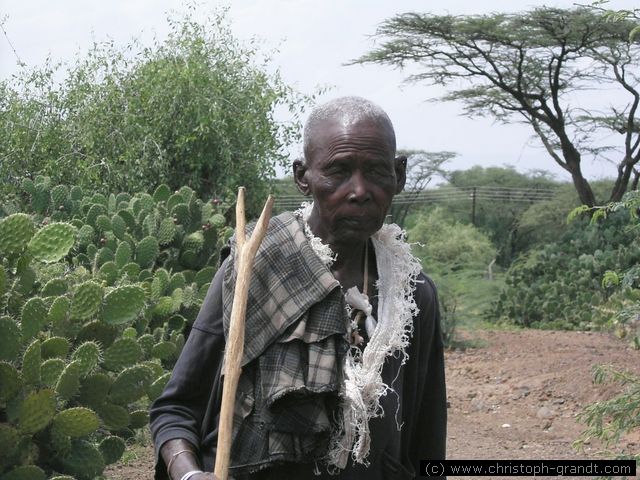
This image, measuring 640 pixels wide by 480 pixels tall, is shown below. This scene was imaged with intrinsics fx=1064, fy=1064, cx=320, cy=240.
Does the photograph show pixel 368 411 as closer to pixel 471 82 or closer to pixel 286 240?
pixel 286 240

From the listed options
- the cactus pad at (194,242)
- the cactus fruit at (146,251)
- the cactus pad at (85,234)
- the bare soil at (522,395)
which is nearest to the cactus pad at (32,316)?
the bare soil at (522,395)

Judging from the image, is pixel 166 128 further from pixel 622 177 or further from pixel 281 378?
pixel 622 177

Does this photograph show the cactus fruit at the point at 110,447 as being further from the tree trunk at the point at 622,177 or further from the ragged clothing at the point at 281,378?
the tree trunk at the point at 622,177

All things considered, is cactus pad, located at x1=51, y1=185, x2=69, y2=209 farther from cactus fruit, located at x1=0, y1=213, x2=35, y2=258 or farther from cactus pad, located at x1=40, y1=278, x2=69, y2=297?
cactus fruit, located at x1=0, y1=213, x2=35, y2=258

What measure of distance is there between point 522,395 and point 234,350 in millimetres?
6795

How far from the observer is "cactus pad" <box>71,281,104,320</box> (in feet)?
14.5

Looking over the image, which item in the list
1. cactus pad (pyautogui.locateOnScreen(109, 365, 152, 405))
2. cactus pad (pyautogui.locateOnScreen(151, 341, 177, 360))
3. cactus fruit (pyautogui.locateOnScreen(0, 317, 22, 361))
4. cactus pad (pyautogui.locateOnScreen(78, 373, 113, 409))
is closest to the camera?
cactus fruit (pyautogui.locateOnScreen(0, 317, 22, 361))

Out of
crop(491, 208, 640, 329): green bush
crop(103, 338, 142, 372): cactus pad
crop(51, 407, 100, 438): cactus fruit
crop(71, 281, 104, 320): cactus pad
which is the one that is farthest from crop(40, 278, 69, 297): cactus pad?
crop(491, 208, 640, 329): green bush

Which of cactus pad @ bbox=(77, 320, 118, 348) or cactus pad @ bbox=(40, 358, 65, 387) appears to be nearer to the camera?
cactus pad @ bbox=(40, 358, 65, 387)

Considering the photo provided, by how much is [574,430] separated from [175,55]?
5.28 metres

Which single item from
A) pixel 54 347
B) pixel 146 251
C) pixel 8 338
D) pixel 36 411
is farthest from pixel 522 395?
pixel 8 338

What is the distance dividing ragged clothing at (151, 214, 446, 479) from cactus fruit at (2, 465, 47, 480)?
2.21 meters

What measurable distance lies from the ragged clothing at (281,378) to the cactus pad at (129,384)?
2695 mm

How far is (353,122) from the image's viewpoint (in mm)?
1855
